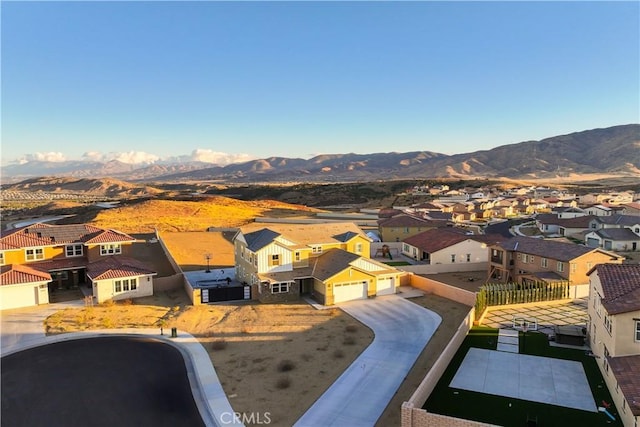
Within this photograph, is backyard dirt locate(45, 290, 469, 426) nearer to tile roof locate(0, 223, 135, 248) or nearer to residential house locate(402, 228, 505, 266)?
tile roof locate(0, 223, 135, 248)

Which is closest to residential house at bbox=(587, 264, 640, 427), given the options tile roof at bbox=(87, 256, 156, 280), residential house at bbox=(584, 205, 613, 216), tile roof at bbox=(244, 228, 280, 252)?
tile roof at bbox=(244, 228, 280, 252)

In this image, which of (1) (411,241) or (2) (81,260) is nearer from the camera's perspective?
(2) (81,260)

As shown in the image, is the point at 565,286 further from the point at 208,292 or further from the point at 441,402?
the point at 208,292

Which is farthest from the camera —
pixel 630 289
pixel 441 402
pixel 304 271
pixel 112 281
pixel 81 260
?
pixel 81 260

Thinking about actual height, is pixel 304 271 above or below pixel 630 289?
below

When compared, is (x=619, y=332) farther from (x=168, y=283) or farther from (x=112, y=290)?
(x=112, y=290)

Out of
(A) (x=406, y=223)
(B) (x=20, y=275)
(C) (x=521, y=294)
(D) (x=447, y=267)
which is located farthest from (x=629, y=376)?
(A) (x=406, y=223)

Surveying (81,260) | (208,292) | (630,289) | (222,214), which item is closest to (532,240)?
(630,289)
